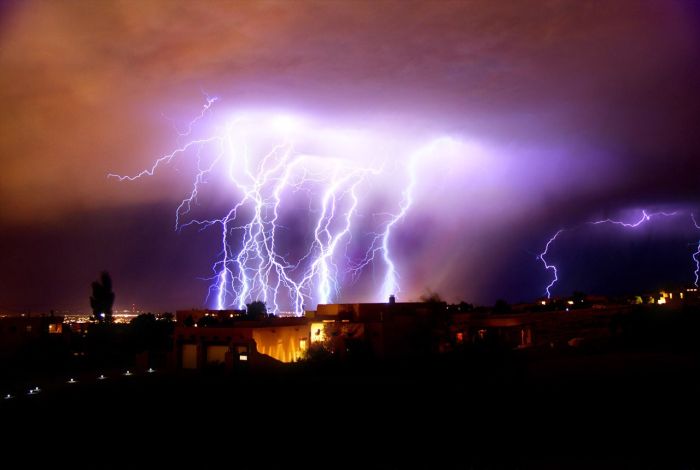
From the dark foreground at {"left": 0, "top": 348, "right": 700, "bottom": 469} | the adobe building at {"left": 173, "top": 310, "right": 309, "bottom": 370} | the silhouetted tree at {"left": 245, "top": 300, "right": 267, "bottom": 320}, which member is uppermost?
the silhouetted tree at {"left": 245, "top": 300, "right": 267, "bottom": 320}

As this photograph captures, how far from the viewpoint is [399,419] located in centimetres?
1112

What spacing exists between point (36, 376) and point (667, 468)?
25701mm

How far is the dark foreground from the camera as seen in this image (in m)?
8.71

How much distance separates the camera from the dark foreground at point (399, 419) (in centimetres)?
871

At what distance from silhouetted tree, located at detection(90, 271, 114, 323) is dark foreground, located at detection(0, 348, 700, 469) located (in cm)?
3422

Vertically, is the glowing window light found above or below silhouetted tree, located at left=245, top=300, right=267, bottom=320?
below

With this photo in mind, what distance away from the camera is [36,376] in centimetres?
2531

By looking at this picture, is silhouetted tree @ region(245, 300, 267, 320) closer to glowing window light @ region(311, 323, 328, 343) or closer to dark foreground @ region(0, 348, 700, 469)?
glowing window light @ region(311, 323, 328, 343)

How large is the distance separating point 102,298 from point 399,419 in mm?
44652

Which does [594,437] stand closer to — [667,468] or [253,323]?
[667,468]

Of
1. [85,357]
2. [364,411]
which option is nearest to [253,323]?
[85,357]

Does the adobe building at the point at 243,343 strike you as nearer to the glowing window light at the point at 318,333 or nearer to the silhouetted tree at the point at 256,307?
the glowing window light at the point at 318,333

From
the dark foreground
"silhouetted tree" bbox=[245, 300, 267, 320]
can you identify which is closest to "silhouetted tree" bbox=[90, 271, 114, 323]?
"silhouetted tree" bbox=[245, 300, 267, 320]

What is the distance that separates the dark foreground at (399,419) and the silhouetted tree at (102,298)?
34.2m
